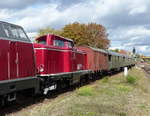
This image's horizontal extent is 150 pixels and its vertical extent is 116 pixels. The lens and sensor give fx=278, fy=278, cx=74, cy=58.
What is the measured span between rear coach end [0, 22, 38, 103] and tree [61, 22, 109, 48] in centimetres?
5919

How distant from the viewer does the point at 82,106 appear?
10195 millimetres

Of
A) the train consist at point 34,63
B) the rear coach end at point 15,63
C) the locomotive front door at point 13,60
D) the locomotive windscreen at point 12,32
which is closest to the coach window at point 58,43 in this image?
the train consist at point 34,63

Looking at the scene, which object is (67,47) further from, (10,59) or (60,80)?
(10,59)

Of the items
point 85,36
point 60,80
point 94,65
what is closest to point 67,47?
point 60,80

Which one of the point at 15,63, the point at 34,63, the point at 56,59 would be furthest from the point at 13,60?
the point at 56,59

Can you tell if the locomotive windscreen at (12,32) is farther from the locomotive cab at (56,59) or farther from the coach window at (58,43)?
the coach window at (58,43)

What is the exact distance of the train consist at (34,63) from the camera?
902 centimetres

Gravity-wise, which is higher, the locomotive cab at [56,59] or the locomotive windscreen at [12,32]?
the locomotive windscreen at [12,32]

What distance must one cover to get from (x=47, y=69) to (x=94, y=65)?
13.0 meters

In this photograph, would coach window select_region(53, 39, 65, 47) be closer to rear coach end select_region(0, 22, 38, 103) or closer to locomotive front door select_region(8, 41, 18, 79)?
rear coach end select_region(0, 22, 38, 103)

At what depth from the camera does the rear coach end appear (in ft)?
29.0

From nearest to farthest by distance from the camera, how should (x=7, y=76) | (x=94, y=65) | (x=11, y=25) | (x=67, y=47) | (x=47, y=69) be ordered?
1. (x=7, y=76)
2. (x=11, y=25)
3. (x=47, y=69)
4. (x=67, y=47)
5. (x=94, y=65)

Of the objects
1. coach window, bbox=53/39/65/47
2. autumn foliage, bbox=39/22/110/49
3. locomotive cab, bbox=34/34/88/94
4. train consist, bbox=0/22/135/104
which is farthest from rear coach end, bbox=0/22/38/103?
autumn foliage, bbox=39/22/110/49

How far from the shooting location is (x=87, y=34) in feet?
247
